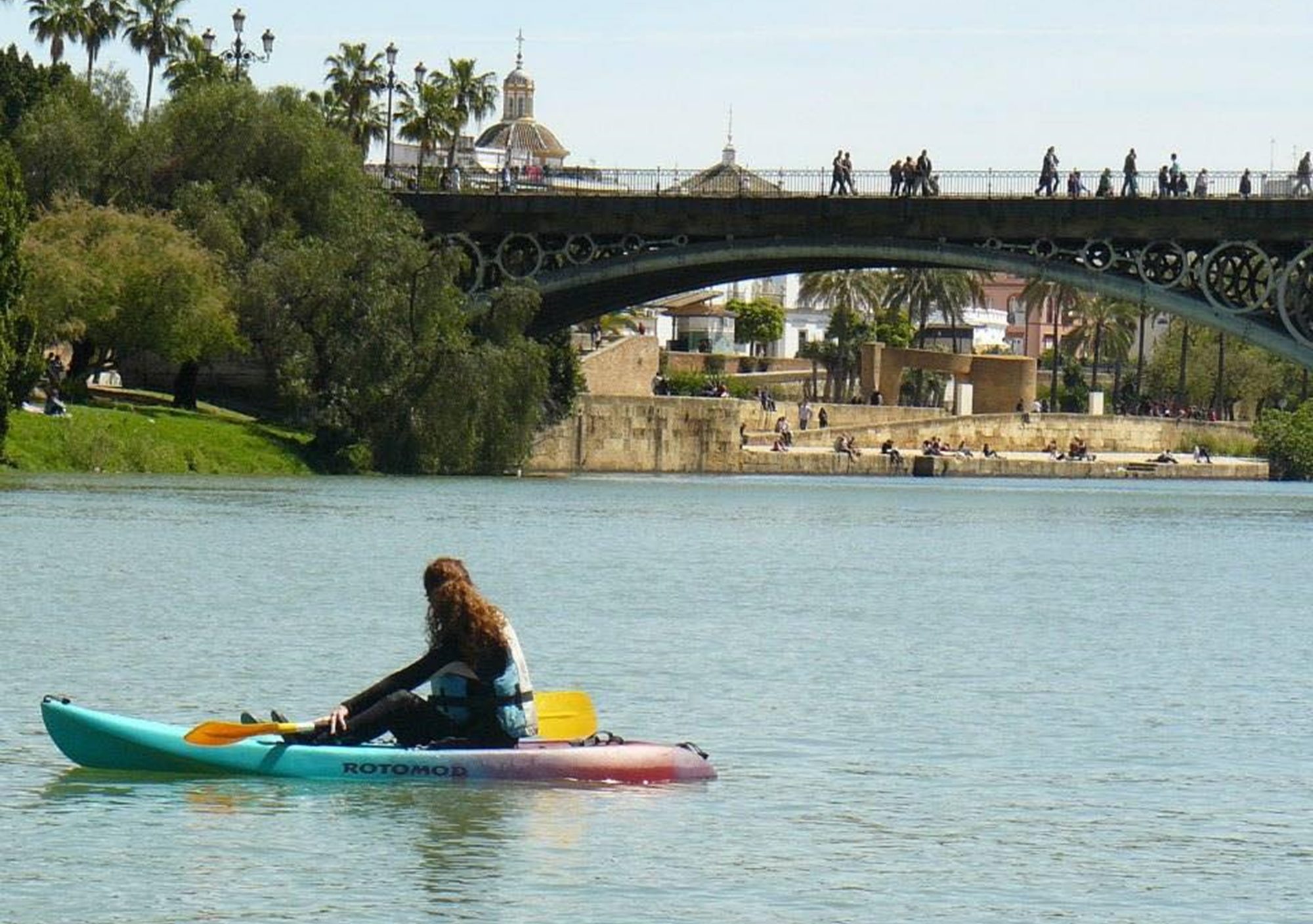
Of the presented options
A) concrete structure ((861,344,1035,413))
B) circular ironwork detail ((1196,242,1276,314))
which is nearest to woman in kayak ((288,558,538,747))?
circular ironwork detail ((1196,242,1276,314))

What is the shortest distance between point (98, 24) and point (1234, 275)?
45693 mm

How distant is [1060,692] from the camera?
1083 inches

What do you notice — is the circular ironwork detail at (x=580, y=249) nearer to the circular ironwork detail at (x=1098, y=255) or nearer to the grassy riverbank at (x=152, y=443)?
the grassy riverbank at (x=152, y=443)

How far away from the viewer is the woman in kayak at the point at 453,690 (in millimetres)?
19172

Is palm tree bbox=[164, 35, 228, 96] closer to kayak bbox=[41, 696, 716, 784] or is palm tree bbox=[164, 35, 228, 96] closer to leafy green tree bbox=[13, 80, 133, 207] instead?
leafy green tree bbox=[13, 80, 133, 207]

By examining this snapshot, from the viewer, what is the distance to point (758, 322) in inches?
→ 6722

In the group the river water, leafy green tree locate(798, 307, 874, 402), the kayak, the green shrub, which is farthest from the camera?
leafy green tree locate(798, 307, 874, 402)

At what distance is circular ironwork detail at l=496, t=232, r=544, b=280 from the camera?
275 ft

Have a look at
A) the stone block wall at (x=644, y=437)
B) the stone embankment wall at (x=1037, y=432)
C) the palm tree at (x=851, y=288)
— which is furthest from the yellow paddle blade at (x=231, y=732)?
the palm tree at (x=851, y=288)

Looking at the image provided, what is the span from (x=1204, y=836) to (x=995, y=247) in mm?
60263

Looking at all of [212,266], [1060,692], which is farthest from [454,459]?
[1060,692]

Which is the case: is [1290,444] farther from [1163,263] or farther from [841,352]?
[1163,263]

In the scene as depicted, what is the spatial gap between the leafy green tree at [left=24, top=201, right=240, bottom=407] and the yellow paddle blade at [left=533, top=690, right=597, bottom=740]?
4670 cm

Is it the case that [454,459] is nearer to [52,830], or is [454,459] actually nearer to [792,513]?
[792,513]
